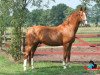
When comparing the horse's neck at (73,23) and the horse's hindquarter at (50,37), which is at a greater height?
the horse's neck at (73,23)

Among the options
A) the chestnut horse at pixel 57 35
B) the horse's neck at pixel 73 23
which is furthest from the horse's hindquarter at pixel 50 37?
the horse's neck at pixel 73 23

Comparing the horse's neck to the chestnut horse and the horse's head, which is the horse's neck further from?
the horse's head

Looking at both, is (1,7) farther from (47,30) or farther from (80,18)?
(80,18)

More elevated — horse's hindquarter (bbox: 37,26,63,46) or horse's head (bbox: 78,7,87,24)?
horse's head (bbox: 78,7,87,24)

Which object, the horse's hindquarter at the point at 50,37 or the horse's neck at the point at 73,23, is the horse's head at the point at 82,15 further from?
the horse's hindquarter at the point at 50,37

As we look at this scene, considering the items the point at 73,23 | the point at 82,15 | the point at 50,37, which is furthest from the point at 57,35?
the point at 82,15

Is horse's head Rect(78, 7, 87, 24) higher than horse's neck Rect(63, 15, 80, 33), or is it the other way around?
horse's head Rect(78, 7, 87, 24)

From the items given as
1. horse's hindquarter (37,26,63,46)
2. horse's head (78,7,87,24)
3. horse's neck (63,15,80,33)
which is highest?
horse's head (78,7,87,24)

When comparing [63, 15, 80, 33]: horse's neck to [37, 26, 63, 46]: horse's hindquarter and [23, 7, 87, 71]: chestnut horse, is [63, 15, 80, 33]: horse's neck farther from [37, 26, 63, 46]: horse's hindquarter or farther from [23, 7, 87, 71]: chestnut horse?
[37, 26, 63, 46]: horse's hindquarter

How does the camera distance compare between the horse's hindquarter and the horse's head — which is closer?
the horse's head

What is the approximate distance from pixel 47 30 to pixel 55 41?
0.56 meters

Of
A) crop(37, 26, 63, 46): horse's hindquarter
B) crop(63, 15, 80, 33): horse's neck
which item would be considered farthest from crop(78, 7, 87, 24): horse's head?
crop(37, 26, 63, 46): horse's hindquarter

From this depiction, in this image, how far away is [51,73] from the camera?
10.6m

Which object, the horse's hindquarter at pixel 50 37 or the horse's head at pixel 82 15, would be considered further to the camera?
the horse's hindquarter at pixel 50 37
